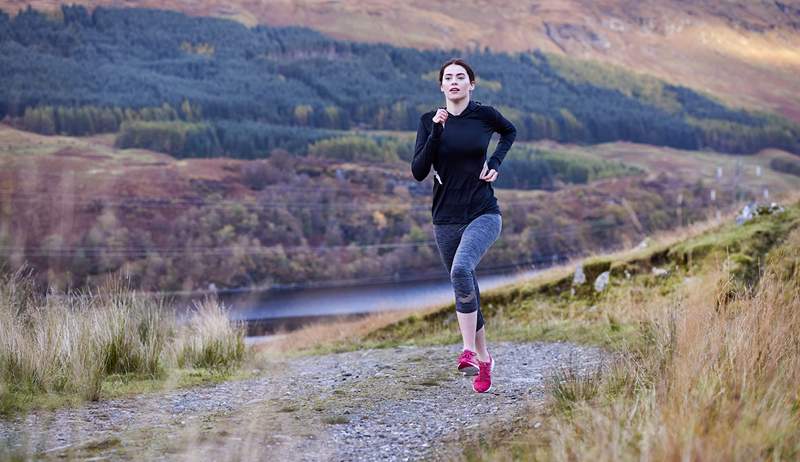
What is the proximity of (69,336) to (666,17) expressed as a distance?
5840 inches

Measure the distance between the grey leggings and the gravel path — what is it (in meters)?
0.74

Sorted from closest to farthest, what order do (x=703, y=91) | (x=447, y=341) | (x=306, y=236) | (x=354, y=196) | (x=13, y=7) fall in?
(x=447, y=341)
(x=306, y=236)
(x=354, y=196)
(x=13, y=7)
(x=703, y=91)

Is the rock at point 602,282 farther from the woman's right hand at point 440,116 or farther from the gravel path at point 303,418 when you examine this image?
the woman's right hand at point 440,116

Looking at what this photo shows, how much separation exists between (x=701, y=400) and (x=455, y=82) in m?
2.87

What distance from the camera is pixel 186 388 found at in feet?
23.1

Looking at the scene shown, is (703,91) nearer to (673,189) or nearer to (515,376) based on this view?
(673,189)

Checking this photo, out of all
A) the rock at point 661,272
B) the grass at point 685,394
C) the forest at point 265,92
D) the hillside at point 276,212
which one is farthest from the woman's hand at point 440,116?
the forest at point 265,92

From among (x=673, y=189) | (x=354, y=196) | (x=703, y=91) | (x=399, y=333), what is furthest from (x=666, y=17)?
(x=399, y=333)

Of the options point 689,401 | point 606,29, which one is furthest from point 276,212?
point 606,29

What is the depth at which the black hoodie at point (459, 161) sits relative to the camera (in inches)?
218

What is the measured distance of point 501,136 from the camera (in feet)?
19.9

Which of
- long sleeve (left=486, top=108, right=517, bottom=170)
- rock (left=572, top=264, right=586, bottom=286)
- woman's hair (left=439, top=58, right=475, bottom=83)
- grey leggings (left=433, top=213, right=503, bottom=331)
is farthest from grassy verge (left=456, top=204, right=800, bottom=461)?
rock (left=572, top=264, right=586, bottom=286)

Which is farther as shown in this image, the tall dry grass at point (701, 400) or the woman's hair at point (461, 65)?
the woman's hair at point (461, 65)

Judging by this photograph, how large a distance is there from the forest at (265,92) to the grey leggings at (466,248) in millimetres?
82924
